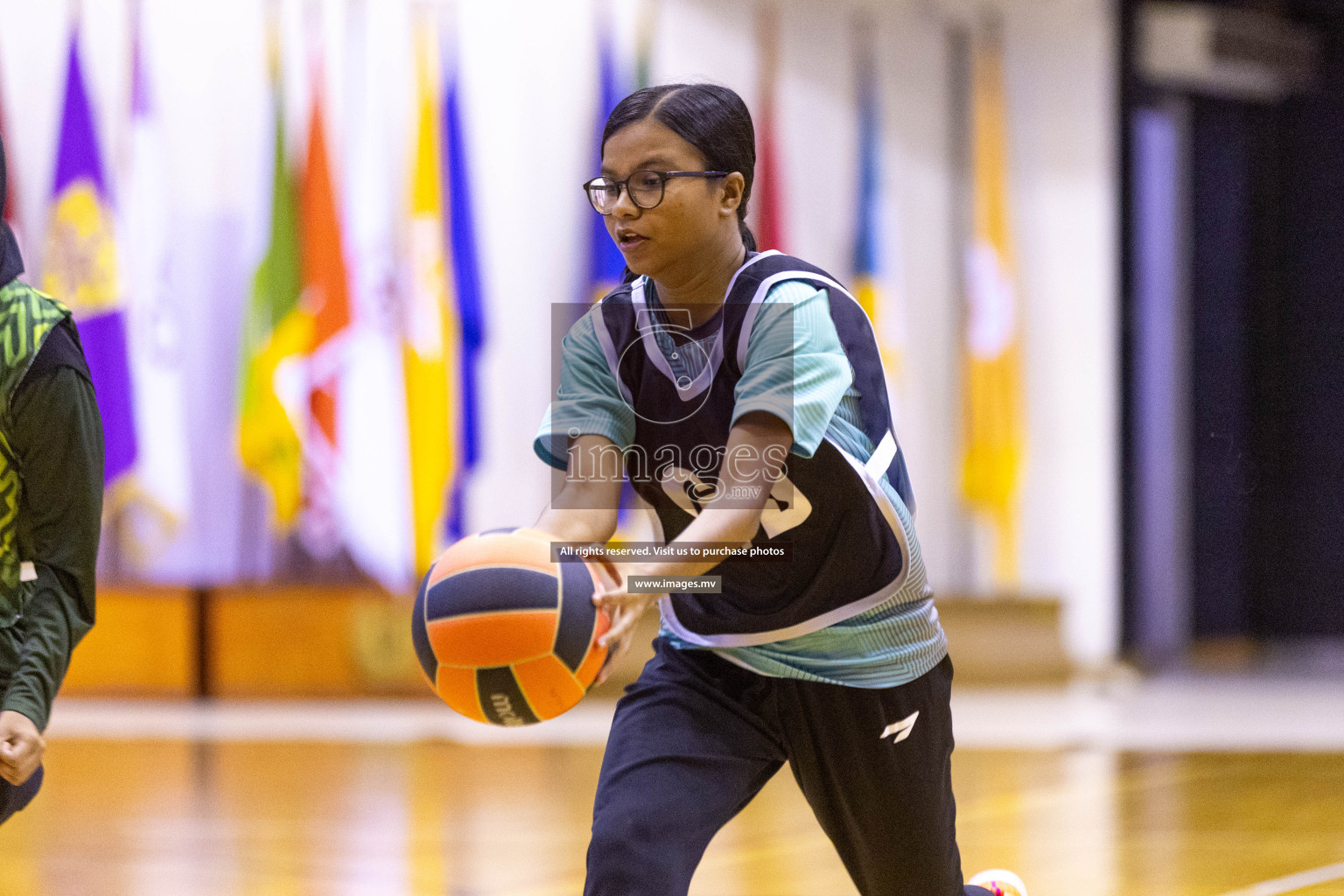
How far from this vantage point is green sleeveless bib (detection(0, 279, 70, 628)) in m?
1.80

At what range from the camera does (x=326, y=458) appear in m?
7.67

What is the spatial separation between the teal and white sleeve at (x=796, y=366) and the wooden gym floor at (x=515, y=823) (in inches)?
85.5

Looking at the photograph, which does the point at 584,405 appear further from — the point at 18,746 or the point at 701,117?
the point at 18,746

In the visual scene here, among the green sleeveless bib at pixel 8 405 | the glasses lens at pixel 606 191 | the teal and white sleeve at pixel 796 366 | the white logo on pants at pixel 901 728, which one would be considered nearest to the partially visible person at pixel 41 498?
the green sleeveless bib at pixel 8 405

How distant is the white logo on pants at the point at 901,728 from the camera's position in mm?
2018

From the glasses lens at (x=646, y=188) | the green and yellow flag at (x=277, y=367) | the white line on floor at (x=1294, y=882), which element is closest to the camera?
the glasses lens at (x=646, y=188)

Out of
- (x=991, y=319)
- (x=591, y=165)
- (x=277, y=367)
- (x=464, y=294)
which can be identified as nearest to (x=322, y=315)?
(x=277, y=367)

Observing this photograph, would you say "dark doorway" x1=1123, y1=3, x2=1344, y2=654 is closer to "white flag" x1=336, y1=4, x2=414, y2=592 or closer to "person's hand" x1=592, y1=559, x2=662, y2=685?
"white flag" x1=336, y1=4, x2=414, y2=592

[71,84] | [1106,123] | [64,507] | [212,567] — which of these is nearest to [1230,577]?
[1106,123]

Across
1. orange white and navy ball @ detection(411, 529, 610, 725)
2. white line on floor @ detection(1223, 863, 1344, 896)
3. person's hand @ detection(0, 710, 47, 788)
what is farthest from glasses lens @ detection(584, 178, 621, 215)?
white line on floor @ detection(1223, 863, 1344, 896)

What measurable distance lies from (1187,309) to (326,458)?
5567 mm

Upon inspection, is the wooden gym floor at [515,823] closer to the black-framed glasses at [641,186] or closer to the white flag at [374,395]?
the white flag at [374,395]

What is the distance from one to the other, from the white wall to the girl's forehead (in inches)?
245

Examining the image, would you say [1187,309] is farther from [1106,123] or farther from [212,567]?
[212,567]
